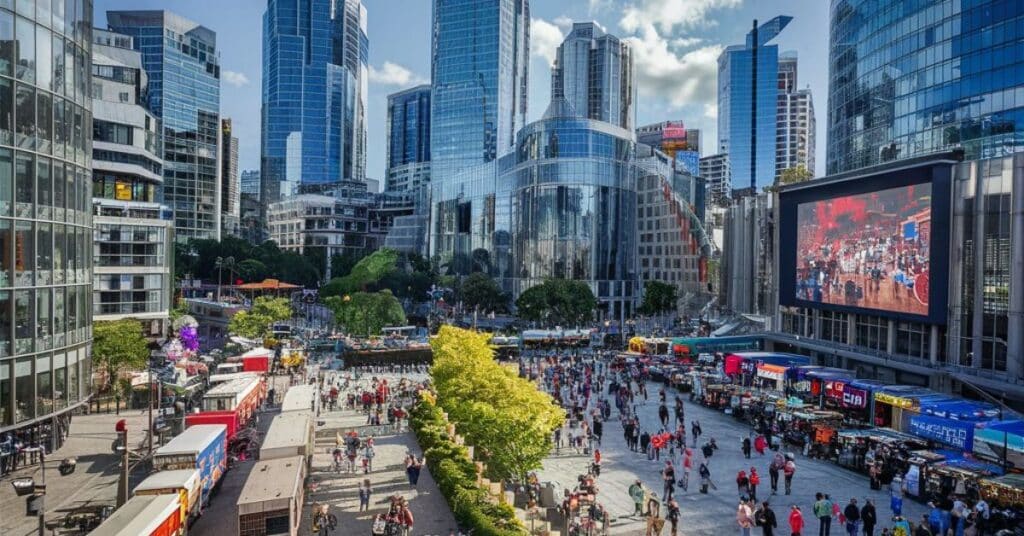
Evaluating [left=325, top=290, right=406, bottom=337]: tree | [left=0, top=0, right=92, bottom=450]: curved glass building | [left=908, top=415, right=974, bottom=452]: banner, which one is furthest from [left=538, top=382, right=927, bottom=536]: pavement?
[left=325, top=290, right=406, bottom=337]: tree

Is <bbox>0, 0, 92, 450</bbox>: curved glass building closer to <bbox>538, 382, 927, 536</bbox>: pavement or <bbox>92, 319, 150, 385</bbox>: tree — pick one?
<bbox>92, 319, 150, 385</bbox>: tree

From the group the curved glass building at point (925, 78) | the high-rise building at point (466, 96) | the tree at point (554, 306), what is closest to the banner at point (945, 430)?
the curved glass building at point (925, 78)

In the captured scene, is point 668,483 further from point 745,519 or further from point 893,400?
point 893,400

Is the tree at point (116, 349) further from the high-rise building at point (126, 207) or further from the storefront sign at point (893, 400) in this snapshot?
the storefront sign at point (893, 400)

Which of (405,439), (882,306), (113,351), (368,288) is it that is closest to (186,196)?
(368,288)

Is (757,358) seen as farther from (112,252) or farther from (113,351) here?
(112,252)
